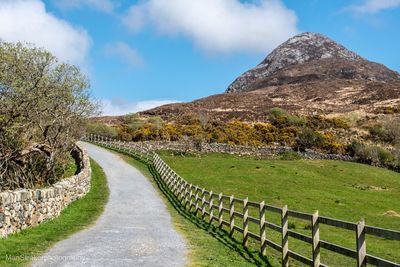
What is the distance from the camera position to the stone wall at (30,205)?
16156 mm

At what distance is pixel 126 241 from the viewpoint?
16.3 m

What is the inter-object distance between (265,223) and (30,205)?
9251 mm

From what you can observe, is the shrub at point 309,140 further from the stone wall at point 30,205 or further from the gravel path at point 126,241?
the stone wall at point 30,205

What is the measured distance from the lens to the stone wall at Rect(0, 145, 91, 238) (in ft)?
53.0

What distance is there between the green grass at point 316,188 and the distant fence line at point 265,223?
1.33 meters

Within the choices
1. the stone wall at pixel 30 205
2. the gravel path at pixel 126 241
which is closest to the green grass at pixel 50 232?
the stone wall at pixel 30 205

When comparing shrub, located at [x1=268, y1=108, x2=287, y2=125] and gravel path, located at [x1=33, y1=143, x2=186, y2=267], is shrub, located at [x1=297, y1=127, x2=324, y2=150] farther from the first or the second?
gravel path, located at [x1=33, y1=143, x2=186, y2=267]

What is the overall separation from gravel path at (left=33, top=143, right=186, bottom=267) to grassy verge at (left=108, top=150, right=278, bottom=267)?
0.43 meters

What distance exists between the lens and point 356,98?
→ 143 m

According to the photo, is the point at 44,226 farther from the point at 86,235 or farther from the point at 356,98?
the point at 356,98

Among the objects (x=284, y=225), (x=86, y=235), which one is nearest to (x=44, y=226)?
(x=86, y=235)

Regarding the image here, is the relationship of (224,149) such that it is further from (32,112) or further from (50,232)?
(50,232)

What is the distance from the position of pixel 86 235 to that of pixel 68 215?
6903 mm

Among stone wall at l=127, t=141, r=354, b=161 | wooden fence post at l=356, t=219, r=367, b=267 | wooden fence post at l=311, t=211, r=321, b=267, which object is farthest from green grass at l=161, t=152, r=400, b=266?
wooden fence post at l=356, t=219, r=367, b=267
